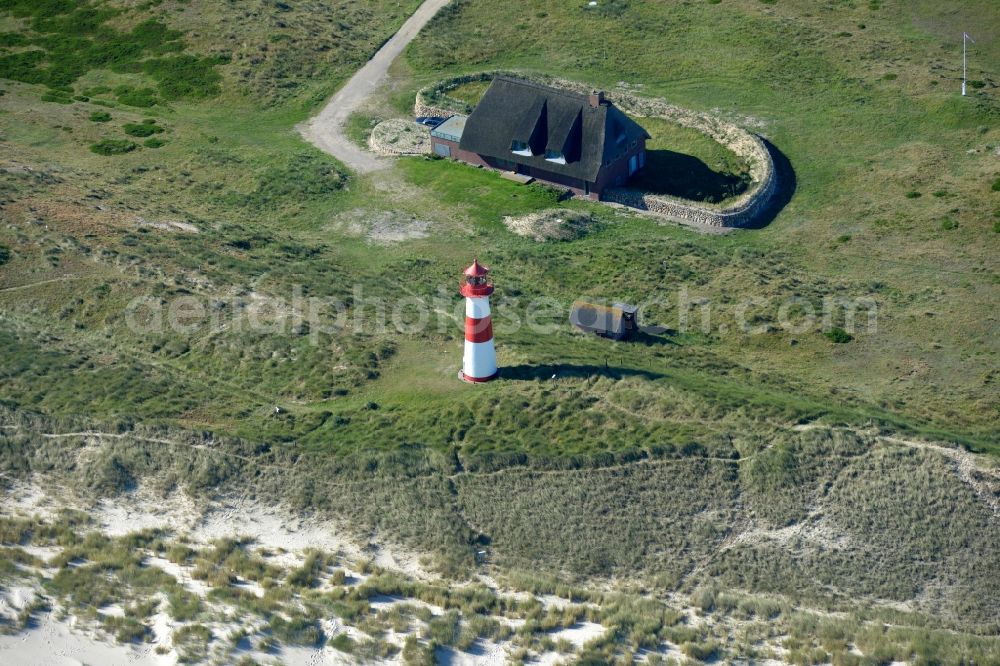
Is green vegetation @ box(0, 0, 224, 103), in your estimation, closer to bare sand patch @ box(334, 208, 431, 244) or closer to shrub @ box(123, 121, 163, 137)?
shrub @ box(123, 121, 163, 137)

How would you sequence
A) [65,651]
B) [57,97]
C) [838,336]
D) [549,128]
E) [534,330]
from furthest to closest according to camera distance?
1. [57,97]
2. [549,128]
3. [838,336]
4. [534,330]
5. [65,651]

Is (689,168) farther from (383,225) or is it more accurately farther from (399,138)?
(383,225)

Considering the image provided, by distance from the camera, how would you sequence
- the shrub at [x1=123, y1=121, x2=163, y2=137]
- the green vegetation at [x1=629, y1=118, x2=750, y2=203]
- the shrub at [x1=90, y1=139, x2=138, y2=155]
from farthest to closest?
the shrub at [x1=123, y1=121, x2=163, y2=137] → the shrub at [x1=90, y1=139, x2=138, y2=155] → the green vegetation at [x1=629, y1=118, x2=750, y2=203]

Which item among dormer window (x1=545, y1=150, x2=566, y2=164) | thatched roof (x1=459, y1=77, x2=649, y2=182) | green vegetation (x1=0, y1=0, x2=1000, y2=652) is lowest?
green vegetation (x1=0, y1=0, x2=1000, y2=652)

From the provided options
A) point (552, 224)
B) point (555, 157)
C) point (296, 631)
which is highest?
point (555, 157)

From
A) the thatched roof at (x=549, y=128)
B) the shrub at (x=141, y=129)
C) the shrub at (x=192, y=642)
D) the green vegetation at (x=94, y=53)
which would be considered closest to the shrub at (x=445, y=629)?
the shrub at (x=192, y=642)

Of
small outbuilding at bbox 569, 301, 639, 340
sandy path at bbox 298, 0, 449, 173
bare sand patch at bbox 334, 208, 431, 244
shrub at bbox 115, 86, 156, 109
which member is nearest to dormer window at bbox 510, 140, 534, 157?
bare sand patch at bbox 334, 208, 431, 244

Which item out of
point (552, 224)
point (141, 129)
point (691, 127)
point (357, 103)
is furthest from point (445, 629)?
point (357, 103)

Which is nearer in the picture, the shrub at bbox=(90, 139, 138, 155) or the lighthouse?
the lighthouse
